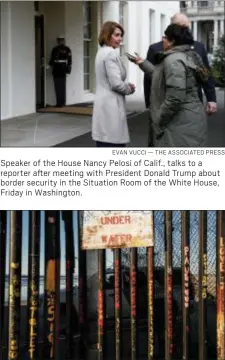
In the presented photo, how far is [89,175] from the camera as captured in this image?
3.15m

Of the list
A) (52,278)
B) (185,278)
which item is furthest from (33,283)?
(185,278)

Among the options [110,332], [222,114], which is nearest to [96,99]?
[110,332]

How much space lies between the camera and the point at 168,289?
3385 millimetres

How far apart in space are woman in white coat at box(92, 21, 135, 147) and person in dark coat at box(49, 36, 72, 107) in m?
8.89

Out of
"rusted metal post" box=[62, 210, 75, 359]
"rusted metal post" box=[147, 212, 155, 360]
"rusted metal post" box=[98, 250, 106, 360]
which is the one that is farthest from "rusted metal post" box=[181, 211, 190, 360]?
"rusted metal post" box=[62, 210, 75, 359]

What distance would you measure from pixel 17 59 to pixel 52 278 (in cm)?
1236

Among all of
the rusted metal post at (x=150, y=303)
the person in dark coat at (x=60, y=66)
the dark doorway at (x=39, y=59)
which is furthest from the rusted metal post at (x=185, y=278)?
the dark doorway at (x=39, y=59)

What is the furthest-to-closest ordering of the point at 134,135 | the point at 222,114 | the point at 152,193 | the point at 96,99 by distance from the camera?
the point at 222,114 → the point at 134,135 → the point at 96,99 → the point at 152,193

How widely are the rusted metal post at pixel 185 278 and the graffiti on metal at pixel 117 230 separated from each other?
0.16 metres

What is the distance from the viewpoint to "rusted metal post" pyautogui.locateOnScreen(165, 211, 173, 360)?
3344mm

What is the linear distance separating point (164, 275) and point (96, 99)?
107 inches

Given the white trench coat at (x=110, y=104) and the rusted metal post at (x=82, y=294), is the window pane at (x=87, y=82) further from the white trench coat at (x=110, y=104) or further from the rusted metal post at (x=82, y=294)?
the rusted metal post at (x=82, y=294)

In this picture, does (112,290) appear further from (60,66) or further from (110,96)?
(60,66)

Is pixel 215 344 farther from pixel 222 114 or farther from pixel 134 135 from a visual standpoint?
pixel 222 114
